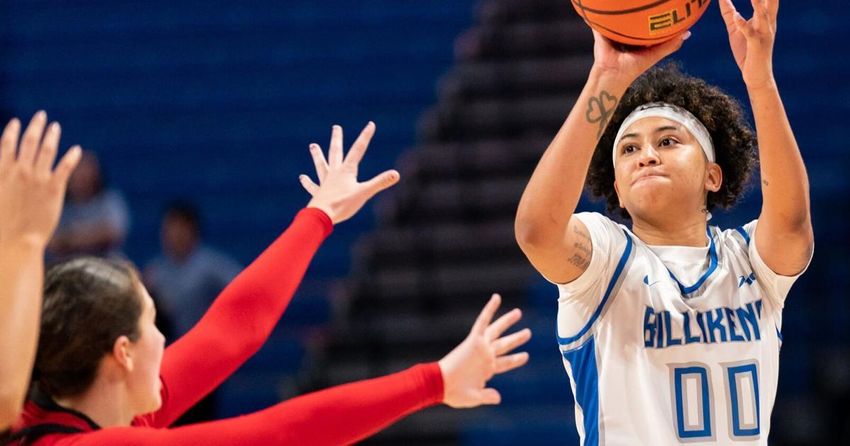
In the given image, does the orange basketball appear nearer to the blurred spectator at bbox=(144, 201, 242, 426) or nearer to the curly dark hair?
the curly dark hair

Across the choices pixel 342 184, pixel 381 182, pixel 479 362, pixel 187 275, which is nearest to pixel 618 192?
pixel 381 182

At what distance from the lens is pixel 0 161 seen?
2398 millimetres

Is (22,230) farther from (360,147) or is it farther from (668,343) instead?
(668,343)

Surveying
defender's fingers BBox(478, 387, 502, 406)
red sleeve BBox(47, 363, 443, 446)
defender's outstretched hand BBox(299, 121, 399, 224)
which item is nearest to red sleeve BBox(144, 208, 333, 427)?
defender's outstretched hand BBox(299, 121, 399, 224)

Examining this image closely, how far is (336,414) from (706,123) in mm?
1493

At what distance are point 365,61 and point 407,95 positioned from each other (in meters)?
0.47

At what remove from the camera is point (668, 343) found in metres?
3.29

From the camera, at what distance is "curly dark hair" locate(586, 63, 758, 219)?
145 inches

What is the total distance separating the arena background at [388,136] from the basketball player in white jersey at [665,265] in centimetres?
419

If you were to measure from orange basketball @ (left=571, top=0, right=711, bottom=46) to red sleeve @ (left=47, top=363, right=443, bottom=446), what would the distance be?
A: 3.34 feet

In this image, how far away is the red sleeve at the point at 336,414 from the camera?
2.76m

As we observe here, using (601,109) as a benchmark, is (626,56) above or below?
above

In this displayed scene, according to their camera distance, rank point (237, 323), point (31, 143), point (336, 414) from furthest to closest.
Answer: point (237, 323) < point (336, 414) < point (31, 143)

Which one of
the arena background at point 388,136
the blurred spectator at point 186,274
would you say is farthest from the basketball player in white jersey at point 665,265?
the blurred spectator at point 186,274
